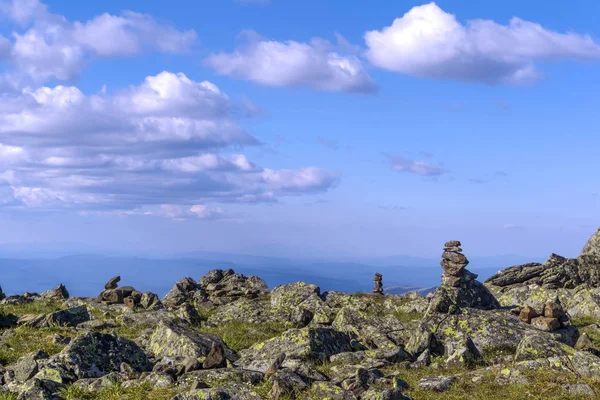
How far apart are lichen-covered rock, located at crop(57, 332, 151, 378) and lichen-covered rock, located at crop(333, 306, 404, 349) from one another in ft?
29.8

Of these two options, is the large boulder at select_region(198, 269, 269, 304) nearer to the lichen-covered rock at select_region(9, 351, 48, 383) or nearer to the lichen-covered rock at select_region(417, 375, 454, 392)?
the lichen-covered rock at select_region(9, 351, 48, 383)

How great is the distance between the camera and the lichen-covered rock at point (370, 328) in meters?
22.8

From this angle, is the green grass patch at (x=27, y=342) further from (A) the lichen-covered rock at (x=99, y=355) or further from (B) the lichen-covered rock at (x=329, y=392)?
(B) the lichen-covered rock at (x=329, y=392)

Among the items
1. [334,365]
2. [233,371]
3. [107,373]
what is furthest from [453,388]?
[107,373]

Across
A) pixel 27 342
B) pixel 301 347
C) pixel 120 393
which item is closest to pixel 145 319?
pixel 27 342

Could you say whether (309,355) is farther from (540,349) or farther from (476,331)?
(540,349)

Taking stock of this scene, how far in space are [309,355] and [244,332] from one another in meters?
11.2

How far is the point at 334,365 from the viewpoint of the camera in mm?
19156

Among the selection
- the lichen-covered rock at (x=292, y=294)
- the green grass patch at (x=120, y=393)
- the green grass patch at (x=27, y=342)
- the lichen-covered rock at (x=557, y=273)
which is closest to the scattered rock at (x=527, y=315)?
the lichen-covered rock at (x=292, y=294)

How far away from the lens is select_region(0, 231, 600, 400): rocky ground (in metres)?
15.5

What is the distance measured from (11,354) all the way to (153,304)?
18.5m

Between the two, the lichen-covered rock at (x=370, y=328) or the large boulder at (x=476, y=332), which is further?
the lichen-covered rock at (x=370, y=328)

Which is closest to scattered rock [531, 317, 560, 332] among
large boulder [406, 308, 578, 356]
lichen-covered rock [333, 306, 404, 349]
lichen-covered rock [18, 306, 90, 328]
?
large boulder [406, 308, 578, 356]

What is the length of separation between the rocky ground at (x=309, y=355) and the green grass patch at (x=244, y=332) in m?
0.08
